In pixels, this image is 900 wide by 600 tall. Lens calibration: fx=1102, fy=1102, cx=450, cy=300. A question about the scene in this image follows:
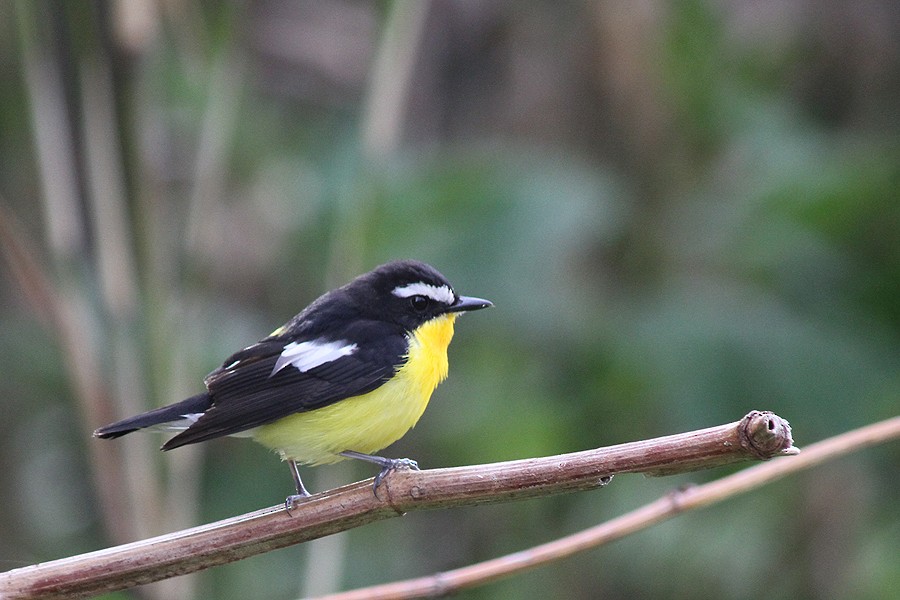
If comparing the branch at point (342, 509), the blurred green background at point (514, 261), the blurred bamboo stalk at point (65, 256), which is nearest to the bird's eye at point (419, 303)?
the blurred green background at point (514, 261)

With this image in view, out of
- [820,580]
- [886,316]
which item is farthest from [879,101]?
[820,580]

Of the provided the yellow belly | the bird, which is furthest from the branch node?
the yellow belly

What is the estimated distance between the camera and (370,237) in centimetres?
380

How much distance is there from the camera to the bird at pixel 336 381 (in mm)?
3014

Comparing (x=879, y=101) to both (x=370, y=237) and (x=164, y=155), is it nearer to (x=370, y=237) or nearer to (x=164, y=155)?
(x=370, y=237)

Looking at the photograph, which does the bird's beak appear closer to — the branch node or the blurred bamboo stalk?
the blurred bamboo stalk

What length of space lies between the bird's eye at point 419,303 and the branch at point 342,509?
1106 millimetres

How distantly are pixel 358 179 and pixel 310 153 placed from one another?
1.71 metres

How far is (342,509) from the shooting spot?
2395 mm

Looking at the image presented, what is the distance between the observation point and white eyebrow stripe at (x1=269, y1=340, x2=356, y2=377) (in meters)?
3.21

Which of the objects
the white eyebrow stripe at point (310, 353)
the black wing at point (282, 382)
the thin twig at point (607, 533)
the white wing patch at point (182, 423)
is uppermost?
the white eyebrow stripe at point (310, 353)

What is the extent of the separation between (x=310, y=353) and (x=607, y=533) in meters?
1.13

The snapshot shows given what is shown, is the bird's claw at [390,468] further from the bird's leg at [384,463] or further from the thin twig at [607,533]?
the thin twig at [607,533]

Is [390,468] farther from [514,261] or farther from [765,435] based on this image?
[514,261]
